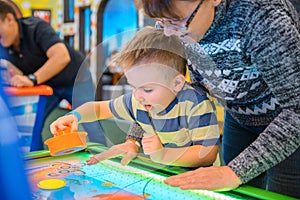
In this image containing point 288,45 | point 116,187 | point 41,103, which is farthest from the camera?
point 41,103

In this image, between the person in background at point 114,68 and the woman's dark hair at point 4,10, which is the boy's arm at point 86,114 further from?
the woman's dark hair at point 4,10

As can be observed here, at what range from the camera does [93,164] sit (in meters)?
0.63

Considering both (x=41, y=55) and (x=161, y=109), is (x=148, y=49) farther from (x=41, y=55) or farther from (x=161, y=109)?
(x=41, y=55)

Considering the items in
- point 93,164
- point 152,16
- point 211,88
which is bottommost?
point 93,164

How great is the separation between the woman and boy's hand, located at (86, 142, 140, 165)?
0.07m

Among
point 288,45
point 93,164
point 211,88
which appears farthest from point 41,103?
point 288,45

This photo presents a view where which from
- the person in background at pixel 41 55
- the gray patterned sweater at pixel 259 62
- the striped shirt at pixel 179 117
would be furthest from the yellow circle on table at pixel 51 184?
the person in background at pixel 41 55

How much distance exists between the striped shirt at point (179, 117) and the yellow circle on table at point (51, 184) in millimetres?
126

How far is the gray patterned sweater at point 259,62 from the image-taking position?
0.44 metres

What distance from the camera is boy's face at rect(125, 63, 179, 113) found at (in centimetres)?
48

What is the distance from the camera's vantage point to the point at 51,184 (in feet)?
1.79

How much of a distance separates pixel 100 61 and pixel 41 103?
0.83 meters

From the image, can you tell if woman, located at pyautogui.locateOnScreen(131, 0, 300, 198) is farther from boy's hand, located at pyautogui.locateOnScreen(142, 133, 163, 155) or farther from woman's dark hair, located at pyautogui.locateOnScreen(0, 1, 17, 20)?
woman's dark hair, located at pyautogui.locateOnScreen(0, 1, 17, 20)

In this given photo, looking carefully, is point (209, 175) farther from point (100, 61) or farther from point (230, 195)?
point (100, 61)
